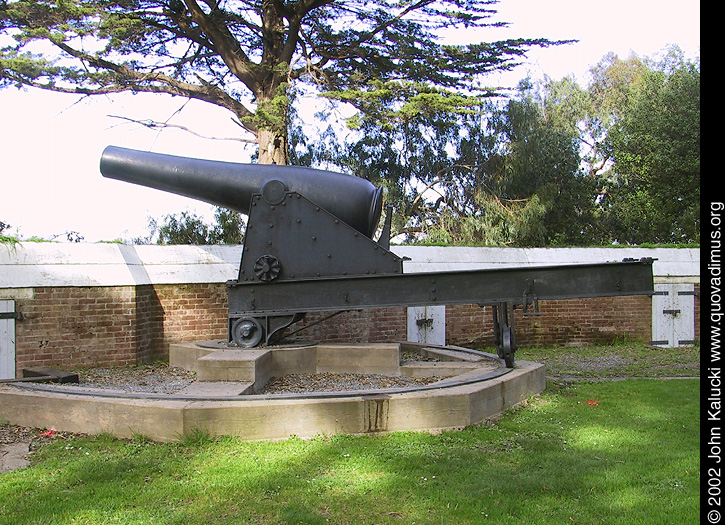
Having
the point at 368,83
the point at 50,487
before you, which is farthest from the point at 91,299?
the point at 368,83

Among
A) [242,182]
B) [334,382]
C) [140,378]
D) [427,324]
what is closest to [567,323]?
[427,324]

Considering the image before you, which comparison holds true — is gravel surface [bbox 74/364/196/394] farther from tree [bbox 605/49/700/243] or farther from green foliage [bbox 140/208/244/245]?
tree [bbox 605/49/700/243]

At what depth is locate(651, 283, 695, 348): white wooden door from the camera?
1088 cm

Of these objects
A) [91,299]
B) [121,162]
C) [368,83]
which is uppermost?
[368,83]

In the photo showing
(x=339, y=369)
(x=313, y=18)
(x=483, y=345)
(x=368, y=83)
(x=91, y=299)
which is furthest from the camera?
(x=313, y=18)

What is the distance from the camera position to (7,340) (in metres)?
6.92

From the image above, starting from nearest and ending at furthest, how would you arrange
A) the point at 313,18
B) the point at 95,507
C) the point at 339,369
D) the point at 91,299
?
the point at 95,507
the point at 339,369
the point at 91,299
the point at 313,18

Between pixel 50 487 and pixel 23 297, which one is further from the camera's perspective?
pixel 23 297

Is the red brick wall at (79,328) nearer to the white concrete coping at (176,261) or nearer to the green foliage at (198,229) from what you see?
the white concrete coping at (176,261)

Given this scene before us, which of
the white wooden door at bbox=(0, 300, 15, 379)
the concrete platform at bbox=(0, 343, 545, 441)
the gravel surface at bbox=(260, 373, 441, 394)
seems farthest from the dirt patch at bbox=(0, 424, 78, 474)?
the white wooden door at bbox=(0, 300, 15, 379)

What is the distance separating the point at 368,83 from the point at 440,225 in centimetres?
568

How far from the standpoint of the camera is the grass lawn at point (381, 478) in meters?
3.24

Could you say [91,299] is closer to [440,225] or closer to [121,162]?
[121,162]

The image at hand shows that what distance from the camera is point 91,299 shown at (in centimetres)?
750
